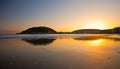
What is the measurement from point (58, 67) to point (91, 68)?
6.13ft

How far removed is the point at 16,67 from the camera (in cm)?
1000

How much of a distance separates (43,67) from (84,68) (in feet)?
7.66

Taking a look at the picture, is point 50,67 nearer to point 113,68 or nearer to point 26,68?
point 26,68

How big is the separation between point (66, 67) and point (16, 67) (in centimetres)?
286

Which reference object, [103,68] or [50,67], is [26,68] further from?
[103,68]

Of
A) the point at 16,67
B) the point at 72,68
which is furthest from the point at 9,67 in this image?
the point at 72,68

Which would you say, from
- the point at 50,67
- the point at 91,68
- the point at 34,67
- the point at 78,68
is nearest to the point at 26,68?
the point at 34,67

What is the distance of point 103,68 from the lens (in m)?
9.82

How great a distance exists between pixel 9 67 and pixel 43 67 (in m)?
1.93

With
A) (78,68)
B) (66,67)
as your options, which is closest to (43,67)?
(66,67)

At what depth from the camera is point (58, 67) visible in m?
10.1

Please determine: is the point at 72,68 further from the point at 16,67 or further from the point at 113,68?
the point at 16,67

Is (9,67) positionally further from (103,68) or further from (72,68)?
(103,68)

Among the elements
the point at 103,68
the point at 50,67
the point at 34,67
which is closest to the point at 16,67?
the point at 34,67
